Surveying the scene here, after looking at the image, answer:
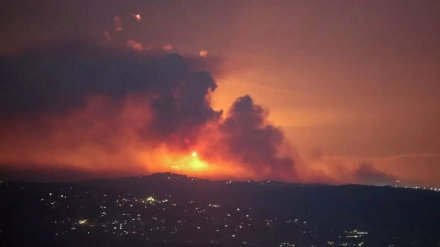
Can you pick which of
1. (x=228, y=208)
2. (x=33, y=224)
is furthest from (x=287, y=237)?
(x=33, y=224)

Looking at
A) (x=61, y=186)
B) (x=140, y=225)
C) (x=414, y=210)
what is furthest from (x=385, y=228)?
(x=61, y=186)

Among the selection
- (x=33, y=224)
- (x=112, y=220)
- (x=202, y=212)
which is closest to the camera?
(x=33, y=224)

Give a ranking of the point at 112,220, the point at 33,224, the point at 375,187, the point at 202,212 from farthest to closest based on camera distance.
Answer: the point at 375,187, the point at 202,212, the point at 112,220, the point at 33,224

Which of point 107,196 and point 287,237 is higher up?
point 107,196

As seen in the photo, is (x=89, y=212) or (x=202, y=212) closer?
(x=89, y=212)

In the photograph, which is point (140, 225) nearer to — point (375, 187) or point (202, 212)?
point (202, 212)

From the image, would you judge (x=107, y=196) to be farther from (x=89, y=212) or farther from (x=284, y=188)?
(x=284, y=188)
